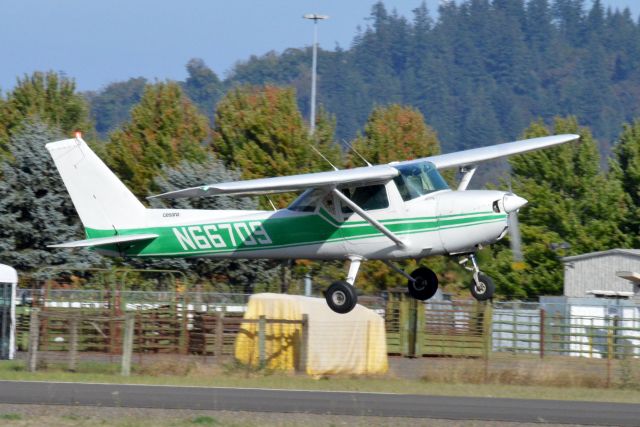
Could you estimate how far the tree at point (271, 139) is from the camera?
4822 centimetres

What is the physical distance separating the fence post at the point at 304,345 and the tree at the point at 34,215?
1498 centimetres

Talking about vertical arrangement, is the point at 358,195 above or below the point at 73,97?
below

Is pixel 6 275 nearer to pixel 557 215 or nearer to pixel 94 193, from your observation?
pixel 94 193

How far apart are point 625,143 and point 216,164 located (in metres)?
20.5

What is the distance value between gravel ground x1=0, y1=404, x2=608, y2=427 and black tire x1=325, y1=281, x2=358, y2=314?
3.72 m

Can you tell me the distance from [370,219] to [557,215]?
31.8 m

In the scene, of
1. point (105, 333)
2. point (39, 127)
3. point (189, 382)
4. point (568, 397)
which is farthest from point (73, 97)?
point (568, 397)

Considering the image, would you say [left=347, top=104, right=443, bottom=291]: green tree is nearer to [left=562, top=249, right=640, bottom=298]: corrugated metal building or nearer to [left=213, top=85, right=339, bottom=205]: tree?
[left=213, top=85, right=339, bottom=205]: tree

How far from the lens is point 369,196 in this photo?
68.6 ft

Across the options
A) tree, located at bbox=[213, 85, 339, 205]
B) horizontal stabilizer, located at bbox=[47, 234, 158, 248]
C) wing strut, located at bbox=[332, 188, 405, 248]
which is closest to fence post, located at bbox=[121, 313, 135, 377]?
horizontal stabilizer, located at bbox=[47, 234, 158, 248]

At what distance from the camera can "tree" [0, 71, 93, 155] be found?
52.3 m

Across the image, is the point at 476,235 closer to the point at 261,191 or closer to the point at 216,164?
the point at 261,191

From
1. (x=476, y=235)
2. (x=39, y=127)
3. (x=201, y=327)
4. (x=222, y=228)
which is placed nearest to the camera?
(x=476, y=235)

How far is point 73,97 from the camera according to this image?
5575 cm
